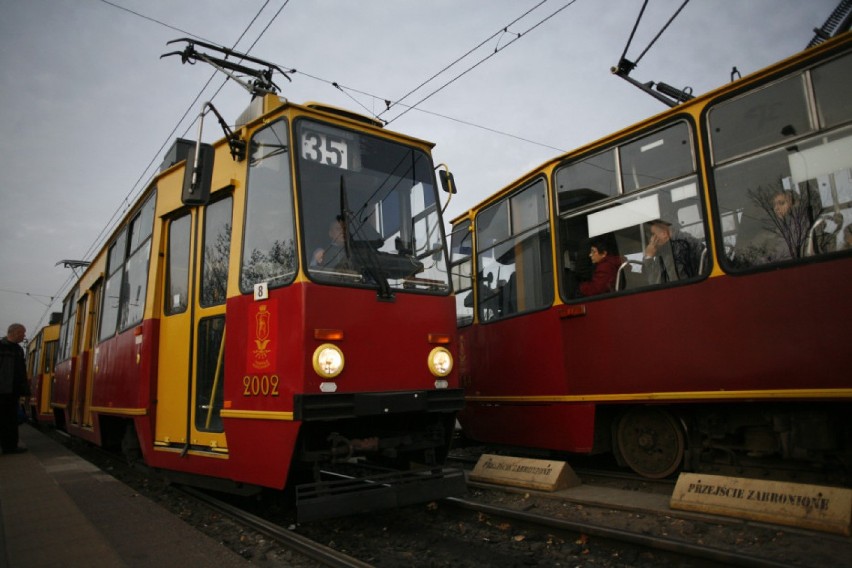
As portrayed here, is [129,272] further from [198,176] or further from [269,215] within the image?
[269,215]

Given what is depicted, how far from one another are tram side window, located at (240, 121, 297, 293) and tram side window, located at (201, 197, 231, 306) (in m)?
0.39

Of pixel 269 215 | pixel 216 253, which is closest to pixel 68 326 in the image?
pixel 216 253

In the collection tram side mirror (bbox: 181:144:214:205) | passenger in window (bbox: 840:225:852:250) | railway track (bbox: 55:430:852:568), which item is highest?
tram side mirror (bbox: 181:144:214:205)

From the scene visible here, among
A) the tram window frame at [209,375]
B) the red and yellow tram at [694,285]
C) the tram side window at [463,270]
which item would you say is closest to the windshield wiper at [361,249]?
the tram window frame at [209,375]

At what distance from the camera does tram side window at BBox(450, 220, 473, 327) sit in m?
8.00

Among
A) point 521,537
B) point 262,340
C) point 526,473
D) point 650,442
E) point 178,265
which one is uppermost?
point 178,265

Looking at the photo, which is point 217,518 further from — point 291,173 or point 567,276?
point 567,276

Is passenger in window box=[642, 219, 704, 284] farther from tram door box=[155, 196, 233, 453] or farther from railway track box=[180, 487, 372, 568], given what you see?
tram door box=[155, 196, 233, 453]

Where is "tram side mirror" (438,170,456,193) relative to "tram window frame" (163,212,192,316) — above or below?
above

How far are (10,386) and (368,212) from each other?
6.38 metres

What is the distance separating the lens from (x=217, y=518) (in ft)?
16.6

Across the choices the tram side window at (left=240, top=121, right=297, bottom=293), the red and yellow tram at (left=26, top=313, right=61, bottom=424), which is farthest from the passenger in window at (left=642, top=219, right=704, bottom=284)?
the red and yellow tram at (left=26, top=313, right=61, bottom=424)

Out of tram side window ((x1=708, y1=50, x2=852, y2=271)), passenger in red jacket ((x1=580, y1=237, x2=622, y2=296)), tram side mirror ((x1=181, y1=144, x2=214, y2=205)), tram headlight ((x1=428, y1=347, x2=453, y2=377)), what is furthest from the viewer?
passenger in red jacket ((x1=580, y1=237, x2=622, y2=296))

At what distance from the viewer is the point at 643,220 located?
5492 millimetres
